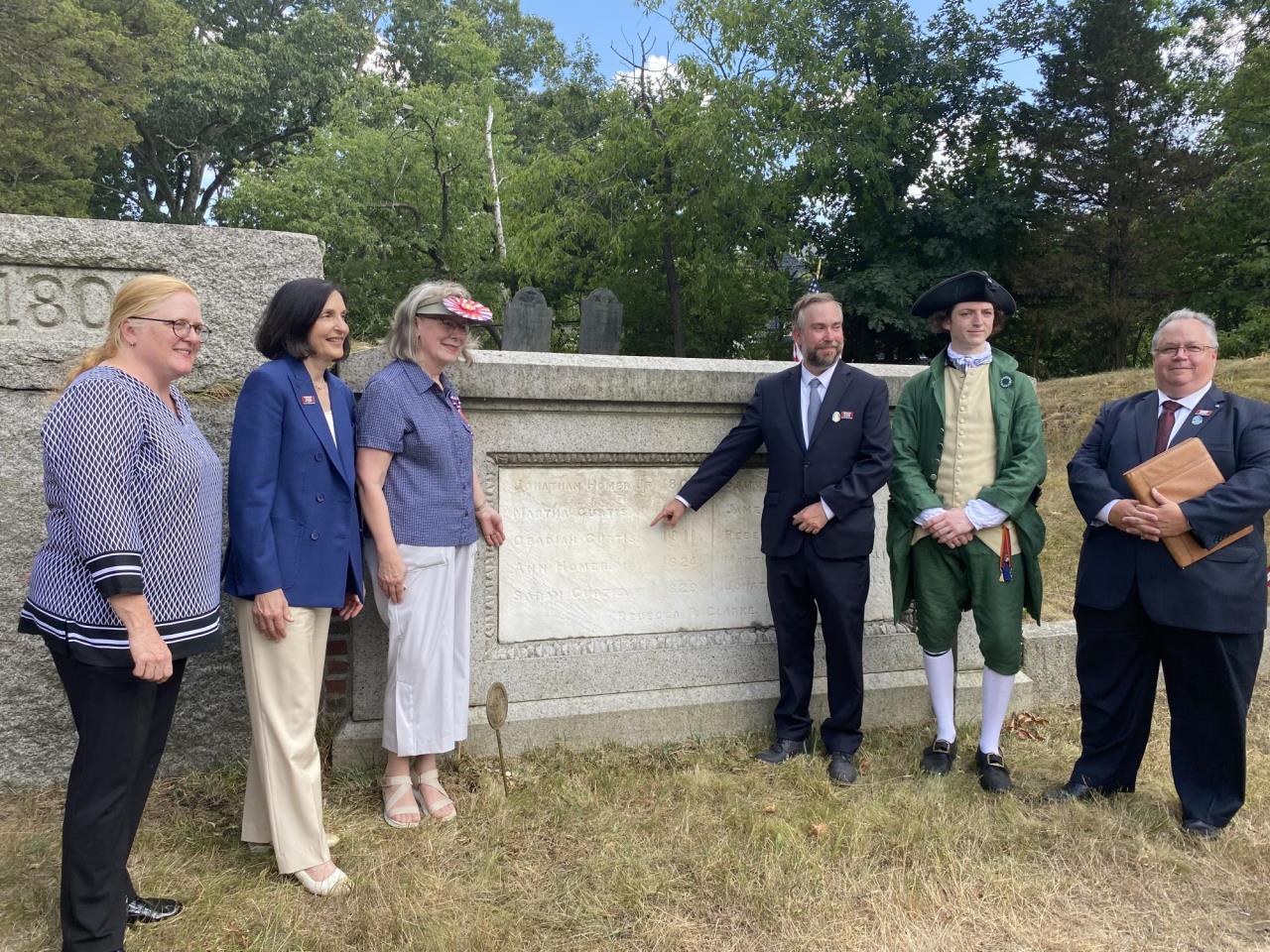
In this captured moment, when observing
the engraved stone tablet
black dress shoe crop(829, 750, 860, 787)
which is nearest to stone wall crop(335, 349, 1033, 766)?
black dress shoe crop(829, 750, 860, 787)

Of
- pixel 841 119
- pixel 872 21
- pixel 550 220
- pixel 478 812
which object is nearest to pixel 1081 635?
pixel 478 812

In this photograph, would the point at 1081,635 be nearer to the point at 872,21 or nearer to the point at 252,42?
the point at 872,21

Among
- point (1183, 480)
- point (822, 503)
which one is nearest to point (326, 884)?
point (822, 503)

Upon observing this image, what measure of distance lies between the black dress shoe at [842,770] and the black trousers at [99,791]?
262 centimetres

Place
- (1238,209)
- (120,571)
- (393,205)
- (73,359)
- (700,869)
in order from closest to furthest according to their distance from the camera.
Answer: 1. (120,571)
2. (700,869)
3. (73,359)
4. (393,205)
5. (1238,209)

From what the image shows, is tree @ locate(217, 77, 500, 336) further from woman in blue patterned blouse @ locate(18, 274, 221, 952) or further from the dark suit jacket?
woman in blue patterned blouse @ locate(18, 274, 221, 952)

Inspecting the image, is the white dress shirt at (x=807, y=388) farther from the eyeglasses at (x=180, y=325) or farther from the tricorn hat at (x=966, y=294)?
the eyeglasses at (x=180, y=325)

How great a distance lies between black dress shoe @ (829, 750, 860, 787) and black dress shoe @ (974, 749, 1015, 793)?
52 cm

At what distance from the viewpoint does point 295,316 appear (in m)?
2.77

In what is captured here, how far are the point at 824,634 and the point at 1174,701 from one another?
53.0 inches

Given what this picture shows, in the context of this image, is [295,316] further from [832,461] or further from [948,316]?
[948,316]

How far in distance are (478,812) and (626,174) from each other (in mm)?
Result: 16174

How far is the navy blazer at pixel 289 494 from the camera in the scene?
2639mm

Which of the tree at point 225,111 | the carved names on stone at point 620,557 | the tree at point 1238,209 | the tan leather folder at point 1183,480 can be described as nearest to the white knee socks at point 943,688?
the carved names on stone at point 620,557
